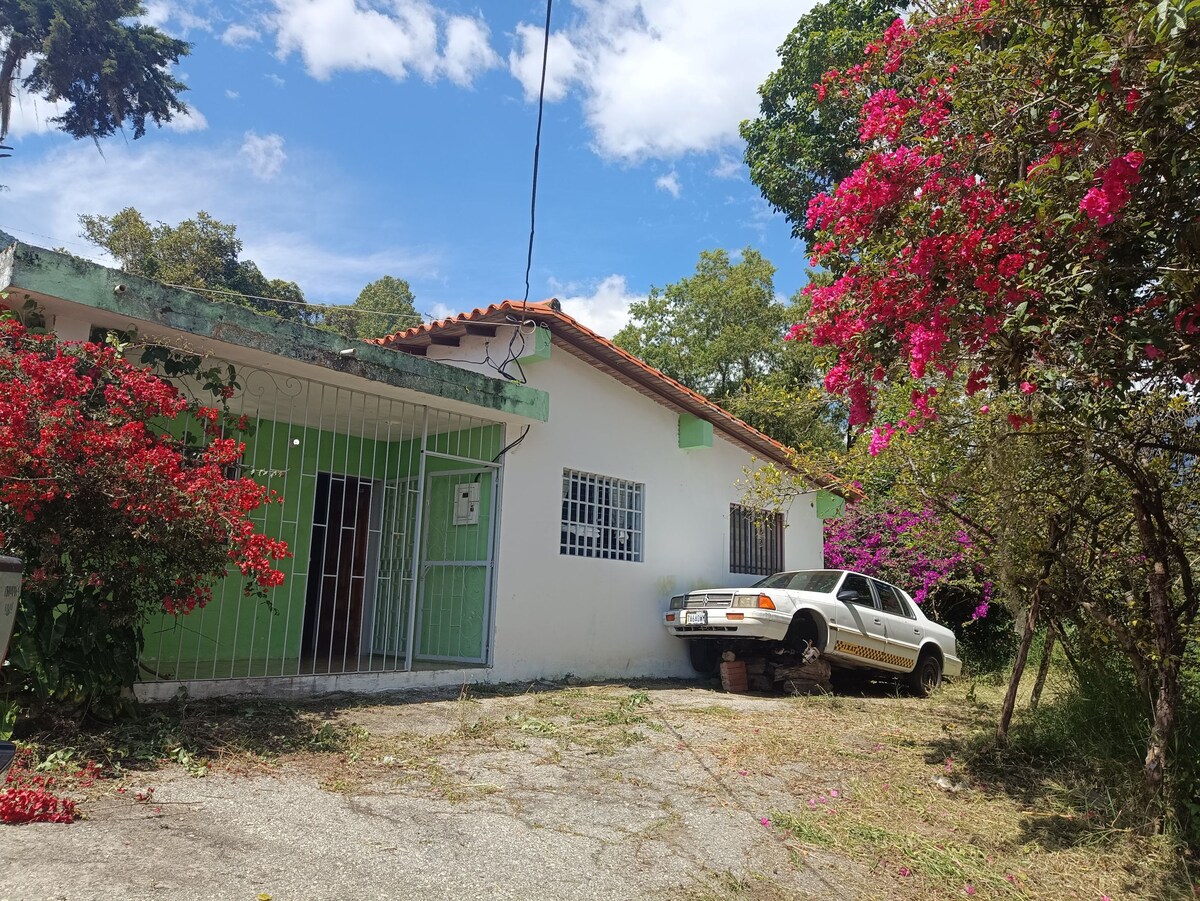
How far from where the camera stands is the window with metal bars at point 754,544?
1246 centimetres

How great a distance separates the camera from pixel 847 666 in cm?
976

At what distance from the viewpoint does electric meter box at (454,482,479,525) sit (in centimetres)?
927

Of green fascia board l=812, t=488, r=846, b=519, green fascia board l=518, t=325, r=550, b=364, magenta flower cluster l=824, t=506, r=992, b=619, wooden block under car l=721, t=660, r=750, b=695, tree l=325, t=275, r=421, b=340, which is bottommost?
wooden block under car l=721, t=660, r=750, b=695

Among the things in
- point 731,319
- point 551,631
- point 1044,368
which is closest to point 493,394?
point 551,631

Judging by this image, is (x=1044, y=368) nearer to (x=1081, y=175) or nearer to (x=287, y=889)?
(x=1081, y=175)

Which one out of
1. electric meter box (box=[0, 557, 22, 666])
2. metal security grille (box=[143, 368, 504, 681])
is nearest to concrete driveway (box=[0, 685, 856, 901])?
electric meter box (box=[0, 557, 22, 666])

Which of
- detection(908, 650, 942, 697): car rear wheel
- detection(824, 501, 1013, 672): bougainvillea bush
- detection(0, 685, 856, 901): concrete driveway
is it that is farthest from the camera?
detection(824, 501, 1013, 672): bougainvillea bush

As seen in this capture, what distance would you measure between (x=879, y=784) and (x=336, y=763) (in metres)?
3.45

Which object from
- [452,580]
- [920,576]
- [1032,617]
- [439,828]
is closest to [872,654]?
[1032,617]

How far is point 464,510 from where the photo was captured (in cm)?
941

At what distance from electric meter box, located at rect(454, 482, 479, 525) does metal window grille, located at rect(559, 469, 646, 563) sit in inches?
43.4

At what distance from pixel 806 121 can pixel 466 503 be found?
9.46 m

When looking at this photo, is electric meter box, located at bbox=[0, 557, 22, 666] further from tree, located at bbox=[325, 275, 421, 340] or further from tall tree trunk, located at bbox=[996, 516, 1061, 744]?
tree, located at bbox=[325, 275, 421, 340]

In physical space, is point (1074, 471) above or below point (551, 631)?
above
